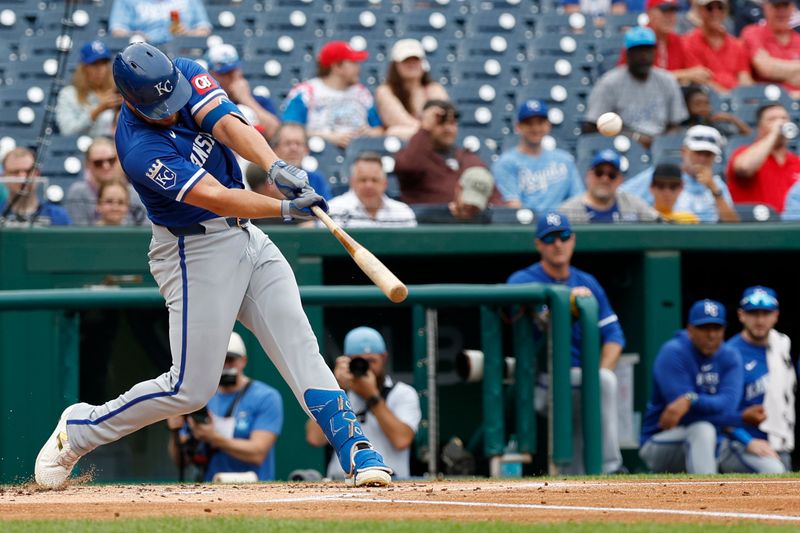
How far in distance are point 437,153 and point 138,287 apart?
2.02 metres

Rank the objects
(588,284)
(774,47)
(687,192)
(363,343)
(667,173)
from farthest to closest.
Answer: (774,47)
(687,192)
(667,173)
(588,284)
(363,343)

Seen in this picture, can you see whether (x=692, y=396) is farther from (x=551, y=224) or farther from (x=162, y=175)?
(x=162, y=175)

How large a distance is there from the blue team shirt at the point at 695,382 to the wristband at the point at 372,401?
1.58 metres

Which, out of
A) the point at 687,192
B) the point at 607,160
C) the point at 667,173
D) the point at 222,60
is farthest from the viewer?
the point at 222,60

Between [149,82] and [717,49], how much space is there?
23.7 feet

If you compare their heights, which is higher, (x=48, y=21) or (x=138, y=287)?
(x=48, y=21)

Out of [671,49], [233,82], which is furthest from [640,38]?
[233,82]

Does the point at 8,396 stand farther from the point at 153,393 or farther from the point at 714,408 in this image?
the point at 714,408

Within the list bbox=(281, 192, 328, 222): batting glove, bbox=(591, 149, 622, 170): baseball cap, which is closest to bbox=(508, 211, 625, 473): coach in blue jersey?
bbox=(591, 149, 622, 170): baseball cap

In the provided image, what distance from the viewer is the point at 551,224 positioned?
24.8 feet

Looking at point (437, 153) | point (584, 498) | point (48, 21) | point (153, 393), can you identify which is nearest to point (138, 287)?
point (437, 153)

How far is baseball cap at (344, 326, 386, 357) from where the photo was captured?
24.0 feet

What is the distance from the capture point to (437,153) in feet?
28.3

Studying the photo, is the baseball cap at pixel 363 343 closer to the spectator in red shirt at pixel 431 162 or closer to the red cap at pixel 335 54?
the spectator in red shirt at pixel 431 162
